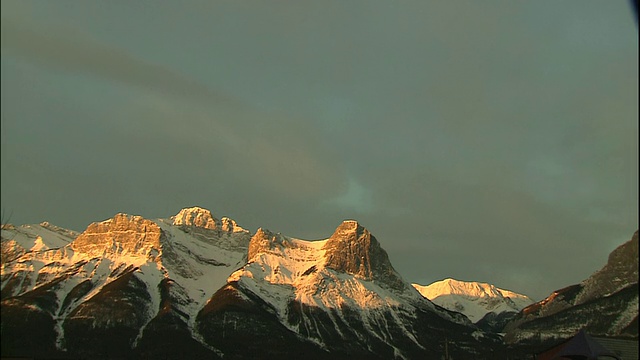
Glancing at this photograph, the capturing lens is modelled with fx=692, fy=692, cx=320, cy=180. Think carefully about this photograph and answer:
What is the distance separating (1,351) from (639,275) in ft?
185

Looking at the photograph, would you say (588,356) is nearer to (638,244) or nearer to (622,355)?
(622,355)

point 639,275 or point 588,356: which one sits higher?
point 588,356

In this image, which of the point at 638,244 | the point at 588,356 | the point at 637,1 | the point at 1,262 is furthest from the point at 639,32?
the point at 588,356

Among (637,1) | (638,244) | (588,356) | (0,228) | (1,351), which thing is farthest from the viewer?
(588,356)

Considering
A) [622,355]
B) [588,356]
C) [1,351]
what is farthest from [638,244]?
[622,355]

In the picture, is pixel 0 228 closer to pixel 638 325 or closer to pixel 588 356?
pixel 638 325

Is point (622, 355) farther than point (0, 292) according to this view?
Yes

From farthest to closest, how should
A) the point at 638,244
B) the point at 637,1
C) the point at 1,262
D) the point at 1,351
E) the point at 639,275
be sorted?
the point at 1,262
the point at 1,351
the point at 639,275
the point at 638,244
the point at 637,1

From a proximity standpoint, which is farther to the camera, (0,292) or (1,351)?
(0,292)

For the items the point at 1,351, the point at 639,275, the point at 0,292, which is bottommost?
the point at 639,275

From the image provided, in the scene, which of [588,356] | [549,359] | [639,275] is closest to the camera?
[639,275]

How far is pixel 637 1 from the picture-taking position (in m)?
21.2

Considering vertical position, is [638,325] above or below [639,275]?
below

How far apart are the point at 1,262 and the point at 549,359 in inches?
3220
